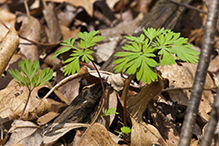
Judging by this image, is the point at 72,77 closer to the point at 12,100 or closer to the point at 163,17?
the point at 12,100

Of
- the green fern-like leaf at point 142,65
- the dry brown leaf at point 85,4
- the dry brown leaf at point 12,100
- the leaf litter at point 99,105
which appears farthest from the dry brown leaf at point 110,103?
the dry brown leaf at point 85,4

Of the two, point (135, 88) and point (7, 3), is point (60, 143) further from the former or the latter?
point (7, 3)

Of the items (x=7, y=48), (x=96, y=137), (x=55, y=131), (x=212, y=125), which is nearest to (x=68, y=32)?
(x=7, y=48)

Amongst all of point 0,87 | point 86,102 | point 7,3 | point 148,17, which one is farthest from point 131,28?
point 7,3

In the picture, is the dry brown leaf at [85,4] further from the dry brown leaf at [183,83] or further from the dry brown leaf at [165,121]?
the dry brown leaf at [165,121]

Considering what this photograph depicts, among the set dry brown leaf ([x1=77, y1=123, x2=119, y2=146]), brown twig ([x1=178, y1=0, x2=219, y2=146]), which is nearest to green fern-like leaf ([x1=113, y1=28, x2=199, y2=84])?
brown twig ([x1=178, y1=0, x2=219, y2=146])
